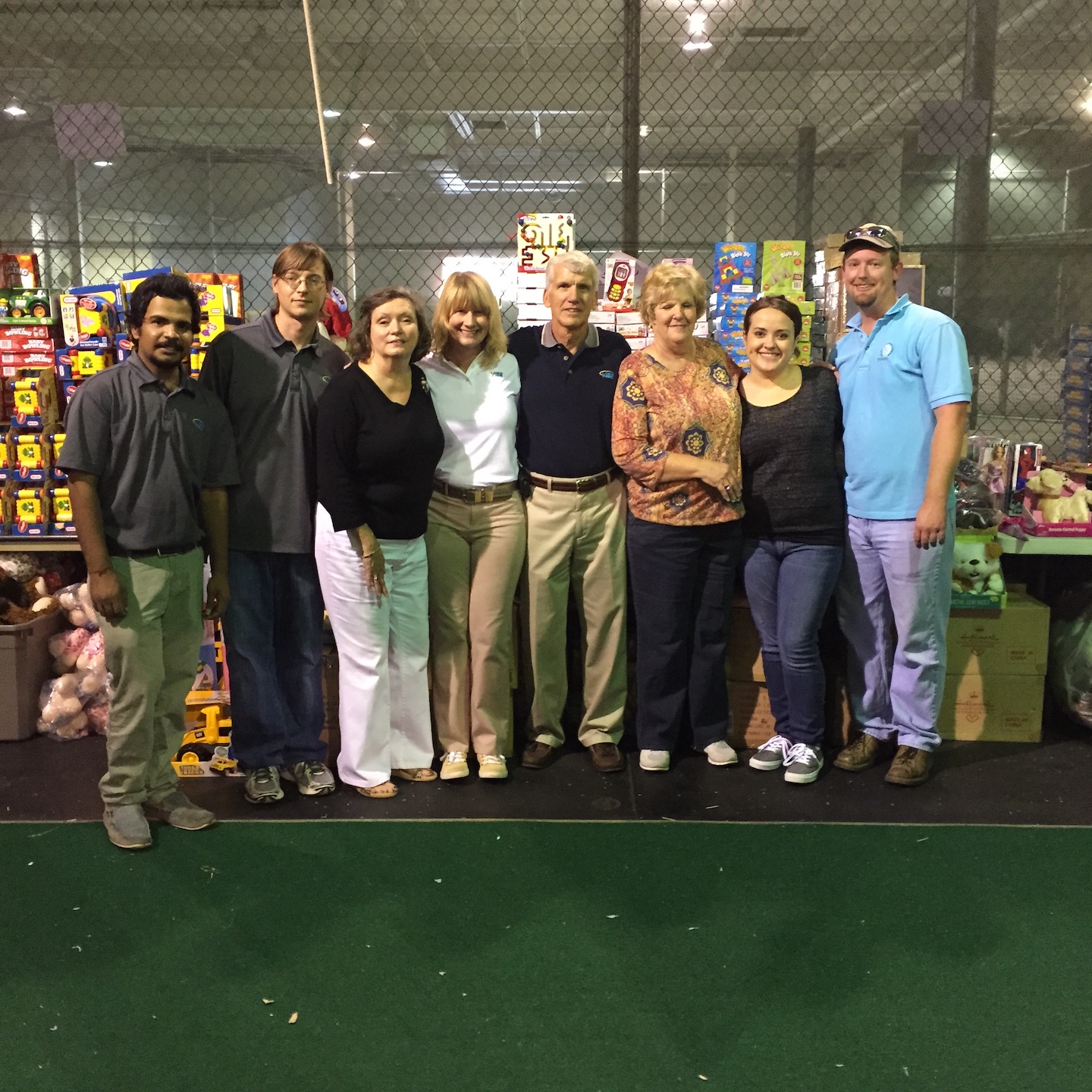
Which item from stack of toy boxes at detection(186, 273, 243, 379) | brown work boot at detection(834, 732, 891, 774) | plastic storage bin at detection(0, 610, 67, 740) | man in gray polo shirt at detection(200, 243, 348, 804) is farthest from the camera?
plastic storage bin at detection(0, 610, 67, 740)

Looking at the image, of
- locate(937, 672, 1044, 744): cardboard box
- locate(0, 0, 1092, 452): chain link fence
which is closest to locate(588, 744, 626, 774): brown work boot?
locate(937, 672, 1044, 744): cardboard box

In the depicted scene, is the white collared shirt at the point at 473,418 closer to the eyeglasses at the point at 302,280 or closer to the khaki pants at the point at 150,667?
the eyeglasses at the point at 302,280

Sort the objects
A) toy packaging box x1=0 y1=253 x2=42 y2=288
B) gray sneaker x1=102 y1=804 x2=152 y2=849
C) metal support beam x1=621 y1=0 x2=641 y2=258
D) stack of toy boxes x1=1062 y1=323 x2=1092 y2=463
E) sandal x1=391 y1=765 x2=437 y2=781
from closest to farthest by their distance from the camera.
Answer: gray sneaker x1=102 y1=804 x2=152 y2=849, sandal x1=391 y1=765 x2=437 y2=781, toy packaging box x1=0 y1=253 x2=42 y2=288, metal support beam x1=621 y1=0 x2=641 y2=258, stack of toy boxes x1=1062 y1=323 x2=1092 y2=463

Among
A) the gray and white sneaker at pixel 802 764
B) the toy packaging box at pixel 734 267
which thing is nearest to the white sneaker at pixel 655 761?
the gray and white sneaker at pixel 802 764

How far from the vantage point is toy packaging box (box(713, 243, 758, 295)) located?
3.97 m

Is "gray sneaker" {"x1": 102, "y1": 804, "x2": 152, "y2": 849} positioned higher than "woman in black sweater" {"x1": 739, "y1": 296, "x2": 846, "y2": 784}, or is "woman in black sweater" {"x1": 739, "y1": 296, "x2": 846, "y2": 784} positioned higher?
"woman in black sweater" {"x1": 739, "y1": 296, "x2": 846, "y2": 784}

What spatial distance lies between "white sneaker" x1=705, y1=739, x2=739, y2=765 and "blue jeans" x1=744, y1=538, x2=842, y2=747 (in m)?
0.19

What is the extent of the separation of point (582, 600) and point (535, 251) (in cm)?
147

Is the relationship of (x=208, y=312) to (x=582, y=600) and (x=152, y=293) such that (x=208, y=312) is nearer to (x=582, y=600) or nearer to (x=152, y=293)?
(x=152, y=293)

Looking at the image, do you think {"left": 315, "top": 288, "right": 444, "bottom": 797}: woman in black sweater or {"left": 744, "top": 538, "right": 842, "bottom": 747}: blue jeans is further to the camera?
{"left": 744, "top": 538, "right": 842, "bottom": 747}: blue jeans

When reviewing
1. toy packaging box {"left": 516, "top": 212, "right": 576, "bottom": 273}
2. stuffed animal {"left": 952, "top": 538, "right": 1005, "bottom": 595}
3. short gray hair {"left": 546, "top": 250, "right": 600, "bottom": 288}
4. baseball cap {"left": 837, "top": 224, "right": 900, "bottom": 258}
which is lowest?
stuffed animal {"left": 952, "top": 538, "right": 1005, "bottom": 595}

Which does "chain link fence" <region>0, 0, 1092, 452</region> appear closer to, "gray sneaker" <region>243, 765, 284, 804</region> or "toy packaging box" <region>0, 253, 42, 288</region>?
"toy packaging box" <region>0, 253, 42, 288</region>

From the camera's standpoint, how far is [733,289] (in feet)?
13.1

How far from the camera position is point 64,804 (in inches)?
122
